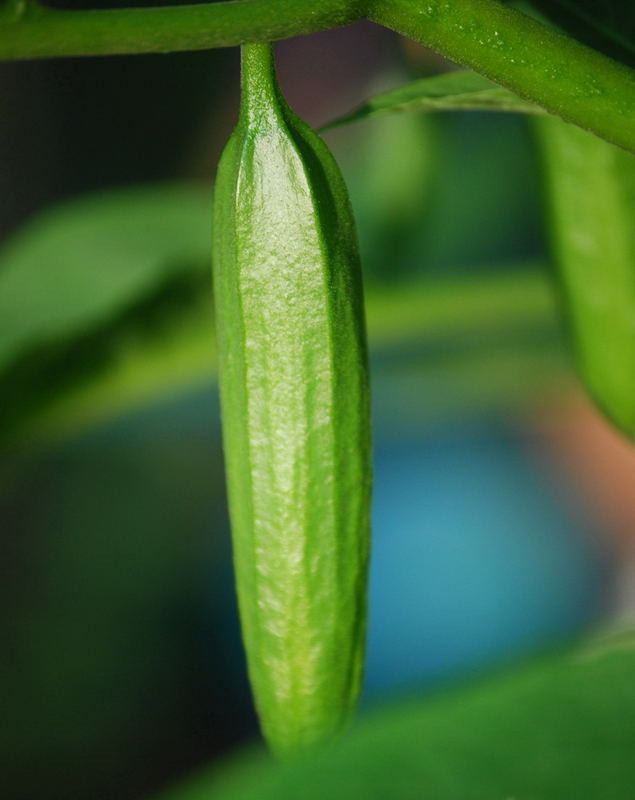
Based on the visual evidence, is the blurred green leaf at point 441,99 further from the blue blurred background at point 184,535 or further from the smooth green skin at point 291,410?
the blue blurred background at point 184,535

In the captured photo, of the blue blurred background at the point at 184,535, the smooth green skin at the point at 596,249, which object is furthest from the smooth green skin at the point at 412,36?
the blue blurred background at the point at 184,535

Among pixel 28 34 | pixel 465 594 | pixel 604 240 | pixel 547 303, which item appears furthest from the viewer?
pixel 465 594

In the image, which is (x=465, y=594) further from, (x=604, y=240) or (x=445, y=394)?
(x=604, y=240)

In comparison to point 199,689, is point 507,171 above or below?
above

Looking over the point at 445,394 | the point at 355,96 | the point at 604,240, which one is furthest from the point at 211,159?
the point at 604,240

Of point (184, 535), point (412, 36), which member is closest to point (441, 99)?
point (412, 36)

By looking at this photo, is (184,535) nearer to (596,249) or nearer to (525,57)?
(596,249)
